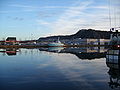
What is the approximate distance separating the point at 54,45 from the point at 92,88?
448 ft

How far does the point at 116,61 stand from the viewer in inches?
1179

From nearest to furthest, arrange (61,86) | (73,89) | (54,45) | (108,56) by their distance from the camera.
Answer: (73,89), (61,86), (108,56), (54,45)

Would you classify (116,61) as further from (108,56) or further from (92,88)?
(92,88)

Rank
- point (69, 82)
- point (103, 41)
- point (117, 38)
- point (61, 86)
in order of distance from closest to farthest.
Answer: point (61, 86) < point (69, 82) < point (117, 38) < point (103, 41)

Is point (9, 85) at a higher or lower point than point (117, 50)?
lower

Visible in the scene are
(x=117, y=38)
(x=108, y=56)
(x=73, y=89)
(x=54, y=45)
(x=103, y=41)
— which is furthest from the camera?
(x=103, y=41)

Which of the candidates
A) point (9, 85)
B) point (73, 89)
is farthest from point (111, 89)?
point (9, 85)

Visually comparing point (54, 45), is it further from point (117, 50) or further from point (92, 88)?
point (92, 88)

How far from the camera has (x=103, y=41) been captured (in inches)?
7185

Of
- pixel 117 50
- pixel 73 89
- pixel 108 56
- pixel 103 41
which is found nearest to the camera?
pixel 73 89

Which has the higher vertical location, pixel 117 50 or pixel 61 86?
pixel 117 50

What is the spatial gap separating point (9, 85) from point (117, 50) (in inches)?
754

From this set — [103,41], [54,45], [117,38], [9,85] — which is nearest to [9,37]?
[54,45]

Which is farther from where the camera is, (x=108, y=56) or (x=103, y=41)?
(x=103, y=41)
